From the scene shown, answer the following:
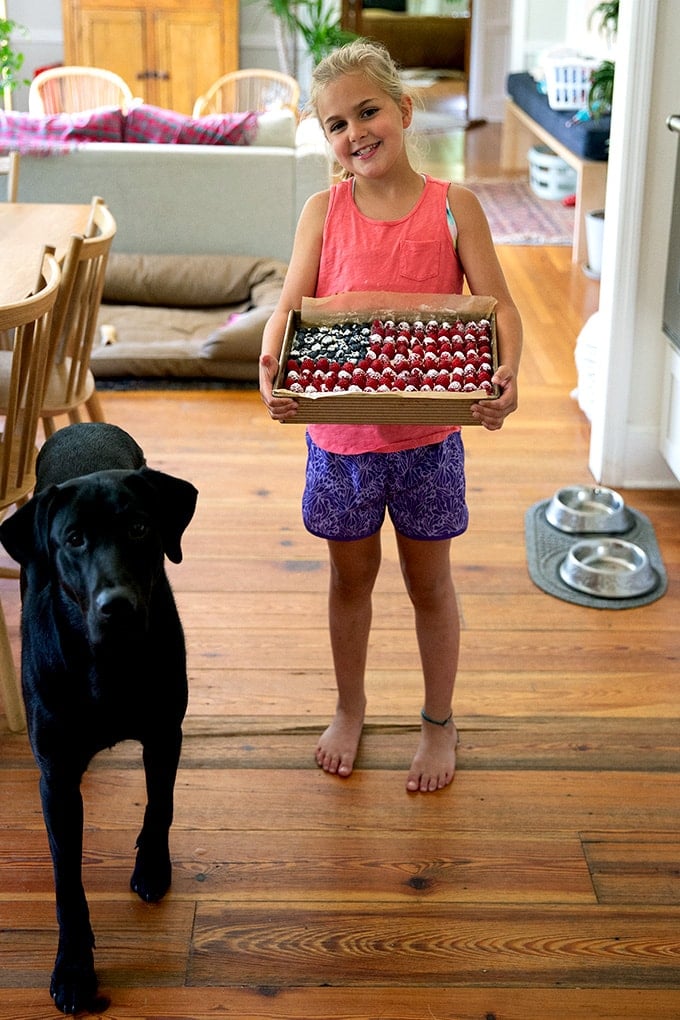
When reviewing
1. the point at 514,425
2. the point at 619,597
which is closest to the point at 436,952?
the point at 619,597

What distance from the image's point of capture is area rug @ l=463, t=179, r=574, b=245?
6.06 m

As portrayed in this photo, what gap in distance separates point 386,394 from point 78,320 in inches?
54.5

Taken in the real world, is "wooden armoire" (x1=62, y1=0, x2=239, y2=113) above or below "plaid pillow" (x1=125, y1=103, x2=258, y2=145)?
above

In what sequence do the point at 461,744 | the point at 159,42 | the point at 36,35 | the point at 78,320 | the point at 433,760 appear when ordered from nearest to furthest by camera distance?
the point at 433,760 < the point at 461,744 < the point at 78,320 < the point at 159,42 < the point at 36,35

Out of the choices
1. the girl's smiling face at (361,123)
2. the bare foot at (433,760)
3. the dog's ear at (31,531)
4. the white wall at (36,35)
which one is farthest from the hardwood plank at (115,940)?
the white wall at (36,35)

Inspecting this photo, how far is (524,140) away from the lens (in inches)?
309

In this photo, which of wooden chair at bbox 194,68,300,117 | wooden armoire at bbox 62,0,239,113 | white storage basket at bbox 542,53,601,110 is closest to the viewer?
white storage basket at bbox 542,53,601,110

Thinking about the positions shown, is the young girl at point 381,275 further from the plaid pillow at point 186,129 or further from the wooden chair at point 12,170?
the plaid pillow at point 186,129

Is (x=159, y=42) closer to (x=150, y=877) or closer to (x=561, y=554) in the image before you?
(x=561, y=554)

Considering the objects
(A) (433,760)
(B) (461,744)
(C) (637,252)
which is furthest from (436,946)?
(C) (637,252)

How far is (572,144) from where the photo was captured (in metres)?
A: 5.80

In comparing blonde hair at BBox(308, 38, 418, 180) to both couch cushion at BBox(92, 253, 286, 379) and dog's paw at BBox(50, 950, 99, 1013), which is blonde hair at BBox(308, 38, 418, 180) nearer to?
dog's paw at BBox(50, 950, 99, 1013)

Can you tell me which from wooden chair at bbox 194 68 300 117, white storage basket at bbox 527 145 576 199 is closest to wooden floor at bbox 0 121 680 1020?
white storage basket at bbox 527 145 576 199

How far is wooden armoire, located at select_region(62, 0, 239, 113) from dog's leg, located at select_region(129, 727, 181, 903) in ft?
22.2
